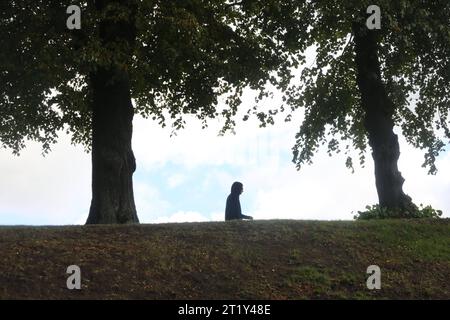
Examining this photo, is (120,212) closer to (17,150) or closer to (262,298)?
(262,298)

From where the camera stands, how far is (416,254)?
15.8m

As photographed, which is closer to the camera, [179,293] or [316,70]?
[179,293]

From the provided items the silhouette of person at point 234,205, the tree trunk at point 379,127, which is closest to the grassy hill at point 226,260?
the silhouette of person at point 234,205

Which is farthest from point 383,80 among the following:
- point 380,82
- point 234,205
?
point 234,205

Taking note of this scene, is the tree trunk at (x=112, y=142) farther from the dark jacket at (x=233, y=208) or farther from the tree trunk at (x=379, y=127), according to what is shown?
the tree trunk at (x=379, y=127)

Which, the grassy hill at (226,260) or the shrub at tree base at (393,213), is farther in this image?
the shrub at tree base at (393,213)

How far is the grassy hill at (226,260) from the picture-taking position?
12656 mm

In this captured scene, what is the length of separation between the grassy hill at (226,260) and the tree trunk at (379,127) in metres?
4.91

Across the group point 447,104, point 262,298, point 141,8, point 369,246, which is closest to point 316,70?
point 447,104

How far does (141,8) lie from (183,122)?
9.06 m

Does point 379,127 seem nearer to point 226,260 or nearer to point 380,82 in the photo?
point 380,82

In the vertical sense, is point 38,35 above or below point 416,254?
above

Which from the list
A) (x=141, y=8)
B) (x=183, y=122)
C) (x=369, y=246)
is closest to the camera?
(x=369, y=246)
